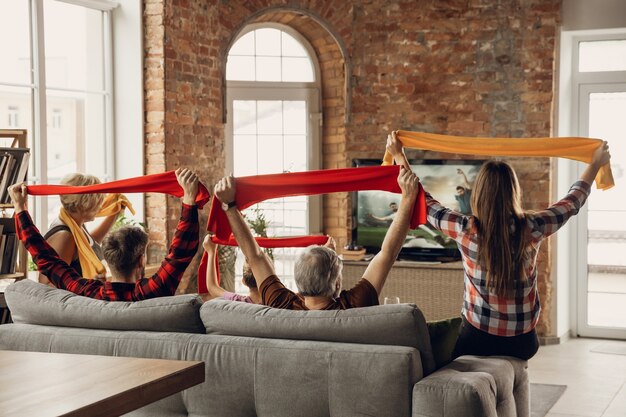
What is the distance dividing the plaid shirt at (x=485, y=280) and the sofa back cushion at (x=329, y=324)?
555mm

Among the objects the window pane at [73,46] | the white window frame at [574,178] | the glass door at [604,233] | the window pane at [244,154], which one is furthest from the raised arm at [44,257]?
the glass door at [604,233]

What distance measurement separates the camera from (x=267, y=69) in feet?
26.0

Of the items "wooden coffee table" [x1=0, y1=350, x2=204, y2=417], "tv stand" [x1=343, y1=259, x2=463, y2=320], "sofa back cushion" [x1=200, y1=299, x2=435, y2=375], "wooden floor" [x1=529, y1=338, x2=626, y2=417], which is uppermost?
"sofa back cushion" [x1=200, y1=299, x2=435, y2=375]

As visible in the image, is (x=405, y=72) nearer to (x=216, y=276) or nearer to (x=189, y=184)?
(x=216, y=276)

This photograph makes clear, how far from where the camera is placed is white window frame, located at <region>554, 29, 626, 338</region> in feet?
25.2

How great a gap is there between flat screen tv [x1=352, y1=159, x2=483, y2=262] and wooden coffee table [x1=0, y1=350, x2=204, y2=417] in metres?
5.07

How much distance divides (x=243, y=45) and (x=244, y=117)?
2.10 ft

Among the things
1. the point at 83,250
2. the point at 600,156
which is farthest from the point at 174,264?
the point at 600,156

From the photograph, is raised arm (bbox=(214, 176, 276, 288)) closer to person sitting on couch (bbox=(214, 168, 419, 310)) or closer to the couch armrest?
person sitting on couch (bbox=(214, 168, 419, 310))

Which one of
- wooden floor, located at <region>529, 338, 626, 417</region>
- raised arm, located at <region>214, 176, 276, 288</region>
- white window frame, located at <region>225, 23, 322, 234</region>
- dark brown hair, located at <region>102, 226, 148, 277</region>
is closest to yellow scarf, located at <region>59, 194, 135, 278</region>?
dark brown hair, located at <region>102, 226, 148, 277</region>

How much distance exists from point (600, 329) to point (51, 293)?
5821mm

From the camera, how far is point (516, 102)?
7.61 meters

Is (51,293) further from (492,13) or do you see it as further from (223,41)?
(492,13)

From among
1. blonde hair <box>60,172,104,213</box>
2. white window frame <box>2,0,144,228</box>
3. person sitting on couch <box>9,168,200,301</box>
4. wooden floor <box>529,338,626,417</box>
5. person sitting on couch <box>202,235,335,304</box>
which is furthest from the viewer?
white window frame <box>2,0,144,228</box>
